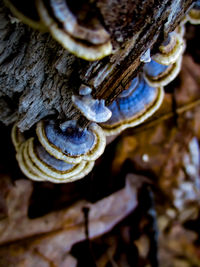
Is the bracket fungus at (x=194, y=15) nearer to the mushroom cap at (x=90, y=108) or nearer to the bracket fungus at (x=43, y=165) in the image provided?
the mushroom cap at (x=90, y=108)

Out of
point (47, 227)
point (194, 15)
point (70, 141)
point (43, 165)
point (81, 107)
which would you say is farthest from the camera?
point (47, 227)

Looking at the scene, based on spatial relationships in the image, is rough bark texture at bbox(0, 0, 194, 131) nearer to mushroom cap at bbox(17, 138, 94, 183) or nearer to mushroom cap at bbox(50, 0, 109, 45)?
mushroom cap at bbox(50, 0, 109, 45)

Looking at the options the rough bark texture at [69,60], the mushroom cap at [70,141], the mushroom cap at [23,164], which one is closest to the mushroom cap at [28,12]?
the rough bark texture at [69,60]

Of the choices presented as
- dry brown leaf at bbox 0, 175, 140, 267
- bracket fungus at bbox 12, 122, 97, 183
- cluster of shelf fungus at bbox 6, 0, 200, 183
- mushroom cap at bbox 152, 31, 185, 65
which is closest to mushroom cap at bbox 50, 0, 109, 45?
cluster of shelf fungus at bbox 6, 0, 200, 183

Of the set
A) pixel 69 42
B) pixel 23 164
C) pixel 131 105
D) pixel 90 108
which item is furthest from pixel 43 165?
pixel 69 42

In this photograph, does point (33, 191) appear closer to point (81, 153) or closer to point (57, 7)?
point (81, 153)

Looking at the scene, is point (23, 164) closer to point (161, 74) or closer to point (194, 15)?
point (161, 74)
